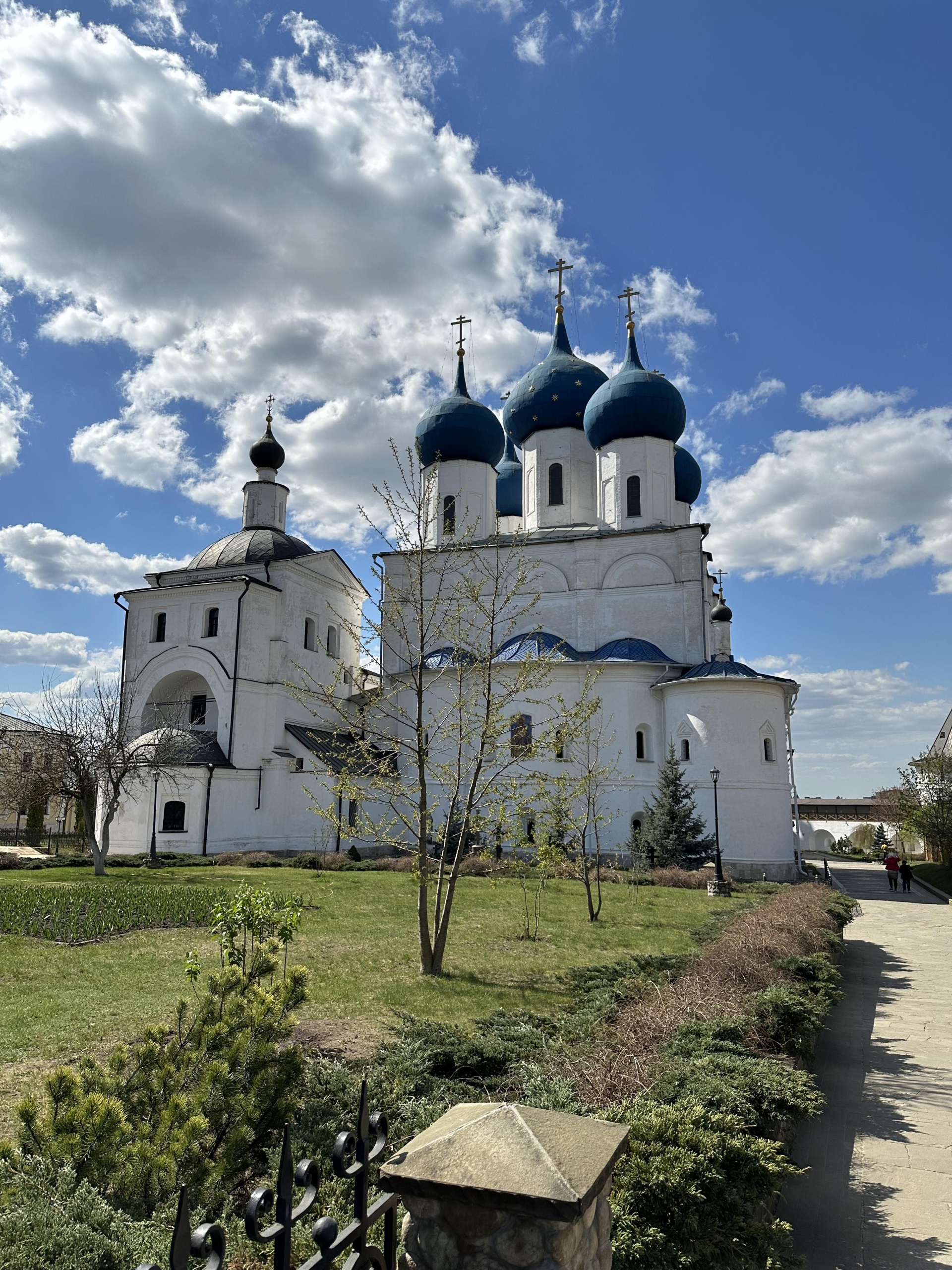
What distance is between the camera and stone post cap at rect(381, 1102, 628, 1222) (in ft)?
7.74

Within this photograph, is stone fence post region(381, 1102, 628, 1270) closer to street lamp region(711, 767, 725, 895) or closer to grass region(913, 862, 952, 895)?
street lamp region(711, 767, 725, 895)

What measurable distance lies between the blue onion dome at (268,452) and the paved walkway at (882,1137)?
27370 mm

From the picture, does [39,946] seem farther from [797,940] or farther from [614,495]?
[614,495]

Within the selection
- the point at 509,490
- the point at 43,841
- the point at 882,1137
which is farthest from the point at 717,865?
the point at 43,841

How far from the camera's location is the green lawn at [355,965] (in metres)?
7.17

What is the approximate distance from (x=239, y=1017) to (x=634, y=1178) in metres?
2.01

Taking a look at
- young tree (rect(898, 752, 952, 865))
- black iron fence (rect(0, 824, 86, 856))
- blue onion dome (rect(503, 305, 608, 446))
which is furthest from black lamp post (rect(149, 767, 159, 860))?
young tree (rect(898, 752, 952, 865))

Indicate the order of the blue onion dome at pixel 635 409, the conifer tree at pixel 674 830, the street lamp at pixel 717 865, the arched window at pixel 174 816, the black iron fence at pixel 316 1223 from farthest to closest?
the blue onion dome at pixel 635 409 < the arched window at pixel 174 816 < the conifer tree at pixel 674 830 < the street lamp at pixel 717 865 < the black iron fence at pixel 316 1223

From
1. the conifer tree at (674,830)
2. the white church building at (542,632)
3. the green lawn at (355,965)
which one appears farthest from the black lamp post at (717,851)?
the green lawn at (355,965)

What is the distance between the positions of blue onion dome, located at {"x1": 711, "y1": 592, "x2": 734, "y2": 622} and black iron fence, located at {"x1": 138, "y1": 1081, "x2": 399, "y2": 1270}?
3640 cm

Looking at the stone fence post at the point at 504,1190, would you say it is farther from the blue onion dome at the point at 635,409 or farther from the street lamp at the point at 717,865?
the blue onion dome at the point at 635,409

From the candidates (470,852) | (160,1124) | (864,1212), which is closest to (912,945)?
(470,852)

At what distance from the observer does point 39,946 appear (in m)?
10.7

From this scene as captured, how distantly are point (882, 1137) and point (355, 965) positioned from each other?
18.9 feet
